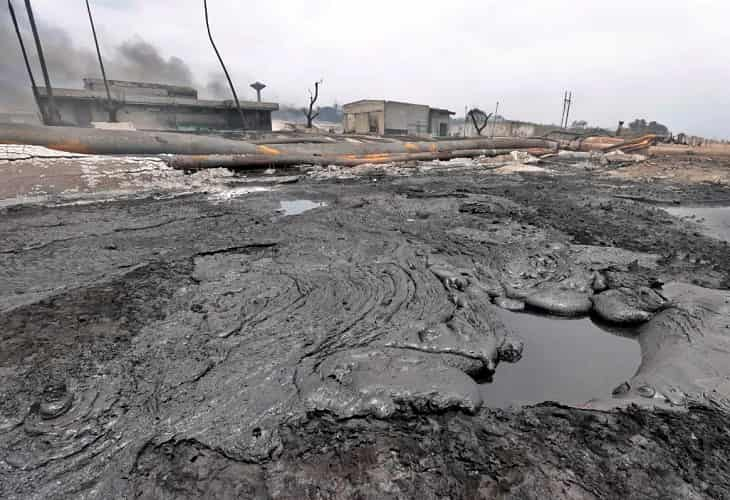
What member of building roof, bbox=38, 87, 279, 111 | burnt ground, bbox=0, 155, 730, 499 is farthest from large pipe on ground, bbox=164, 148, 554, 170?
building roof, bbox=38, 87, 279, 111

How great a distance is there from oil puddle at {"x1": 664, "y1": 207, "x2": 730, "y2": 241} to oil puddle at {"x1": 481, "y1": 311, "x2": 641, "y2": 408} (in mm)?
3201

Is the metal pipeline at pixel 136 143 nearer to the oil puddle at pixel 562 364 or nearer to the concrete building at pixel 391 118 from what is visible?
the oil puddle at pixel 562 364

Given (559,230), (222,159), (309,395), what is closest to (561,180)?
(559,230)

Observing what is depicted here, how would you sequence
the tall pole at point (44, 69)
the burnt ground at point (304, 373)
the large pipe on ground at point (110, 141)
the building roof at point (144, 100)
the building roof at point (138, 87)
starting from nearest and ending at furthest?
the burnt ground at point (304, 373) → the large pipe on ground at point (110, 141) → the tall pole at point (44, 69) → the building roof at point (144, 100) → the building roof at point (138, 87)

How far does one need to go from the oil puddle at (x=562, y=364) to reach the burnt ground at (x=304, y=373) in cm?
11

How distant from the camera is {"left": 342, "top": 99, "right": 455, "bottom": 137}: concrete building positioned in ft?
92.1

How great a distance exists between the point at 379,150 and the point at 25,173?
31.0 feet

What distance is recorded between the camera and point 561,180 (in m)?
8.64

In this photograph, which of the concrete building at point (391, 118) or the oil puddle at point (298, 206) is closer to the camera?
the oil puddle at point (298, 206)

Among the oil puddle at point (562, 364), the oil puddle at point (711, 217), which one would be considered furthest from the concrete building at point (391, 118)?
the oil puddle at point (562, 364)

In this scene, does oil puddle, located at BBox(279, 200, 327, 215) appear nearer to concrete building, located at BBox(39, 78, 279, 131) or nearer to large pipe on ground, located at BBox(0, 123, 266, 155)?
large pipe on ground, located at BBox(0, 123, 266, 155)

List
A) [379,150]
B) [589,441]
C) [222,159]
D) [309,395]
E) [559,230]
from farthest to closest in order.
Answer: [379,150] < [222,159] < [559,230] < [309,395] < [589,441]

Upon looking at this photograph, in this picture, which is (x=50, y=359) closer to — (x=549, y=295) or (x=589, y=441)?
(x=589, y=441)

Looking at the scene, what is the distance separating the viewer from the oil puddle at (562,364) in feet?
5.77
